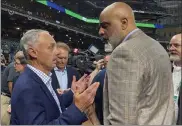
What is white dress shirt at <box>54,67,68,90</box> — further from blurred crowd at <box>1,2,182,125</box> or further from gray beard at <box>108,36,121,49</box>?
gray beard at <box>108,36,121,49</box>

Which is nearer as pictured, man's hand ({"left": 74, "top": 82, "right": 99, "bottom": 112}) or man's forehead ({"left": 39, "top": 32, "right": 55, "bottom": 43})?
man's hand ({"left": 74, "top": 82, "right": 99, "bottom": 112})

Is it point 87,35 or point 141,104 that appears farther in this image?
point 87,35

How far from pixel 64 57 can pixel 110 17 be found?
1.68m

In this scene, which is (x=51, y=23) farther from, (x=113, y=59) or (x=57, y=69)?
(x=113, y=59)

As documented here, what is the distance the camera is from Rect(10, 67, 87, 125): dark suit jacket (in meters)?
1.32

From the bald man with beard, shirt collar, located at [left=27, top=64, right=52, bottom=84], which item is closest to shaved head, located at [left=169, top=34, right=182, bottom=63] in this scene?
the bald man with beard

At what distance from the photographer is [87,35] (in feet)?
78.3

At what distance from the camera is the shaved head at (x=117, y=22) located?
1337mm

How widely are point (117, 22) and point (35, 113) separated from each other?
55 centimetres

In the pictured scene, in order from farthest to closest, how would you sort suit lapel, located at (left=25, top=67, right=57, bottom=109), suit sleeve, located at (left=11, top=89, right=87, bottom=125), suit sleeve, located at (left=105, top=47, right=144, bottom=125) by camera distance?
suit lapel, located at (left=25, top=67, right=57, bottom=109), suit sleeve, located at (left=11, top=89, right=87, bottom=125), suit sleeve, located at (left=105, top=47, right=144, bottom=125)

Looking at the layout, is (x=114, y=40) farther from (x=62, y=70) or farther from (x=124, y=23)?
(x=62, y=70)

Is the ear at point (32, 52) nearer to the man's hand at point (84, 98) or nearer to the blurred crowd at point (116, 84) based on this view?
the blurred crowd at point (116, 84)

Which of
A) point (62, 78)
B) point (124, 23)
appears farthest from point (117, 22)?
point (62, 78)

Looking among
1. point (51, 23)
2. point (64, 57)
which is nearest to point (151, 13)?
point (51, 23)
